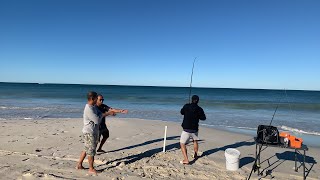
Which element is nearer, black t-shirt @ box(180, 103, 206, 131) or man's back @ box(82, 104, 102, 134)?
man's back @ box(82, 104, 102, 134)

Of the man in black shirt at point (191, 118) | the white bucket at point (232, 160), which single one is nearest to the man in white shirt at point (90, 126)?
the man in black shirt at point (191, 118)

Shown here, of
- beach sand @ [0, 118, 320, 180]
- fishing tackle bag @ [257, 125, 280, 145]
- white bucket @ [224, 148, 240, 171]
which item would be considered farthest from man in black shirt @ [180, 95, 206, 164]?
fishing tackle bag @ [257, 125, 280, 145]

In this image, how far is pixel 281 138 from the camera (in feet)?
19.3

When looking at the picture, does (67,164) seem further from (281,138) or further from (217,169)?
(281,138)

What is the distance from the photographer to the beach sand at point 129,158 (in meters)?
5.69

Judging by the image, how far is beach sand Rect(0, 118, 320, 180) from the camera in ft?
18.7

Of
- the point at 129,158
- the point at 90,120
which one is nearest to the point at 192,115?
the point at 129,158

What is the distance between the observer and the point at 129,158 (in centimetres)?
698

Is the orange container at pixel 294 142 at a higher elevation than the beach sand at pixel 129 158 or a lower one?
higher

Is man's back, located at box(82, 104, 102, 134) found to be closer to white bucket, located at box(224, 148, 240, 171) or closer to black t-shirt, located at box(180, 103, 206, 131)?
black t-shirt, located at box(180, 103, 206, 131)

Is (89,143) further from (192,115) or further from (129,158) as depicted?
(192,115)

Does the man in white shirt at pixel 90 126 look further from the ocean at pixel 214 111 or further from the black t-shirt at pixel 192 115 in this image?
the ocean at pixel 214 111

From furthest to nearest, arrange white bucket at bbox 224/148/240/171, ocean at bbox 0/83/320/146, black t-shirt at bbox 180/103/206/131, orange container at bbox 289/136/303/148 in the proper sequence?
ocean at bbox 0/83/320/146 → black t-shirt at bbox 180/103/206/131 → white bucket at bbox 224/148/240/171 → orange container at bbox 289/136/303/148

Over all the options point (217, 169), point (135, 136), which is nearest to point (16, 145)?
point (135, 136)
